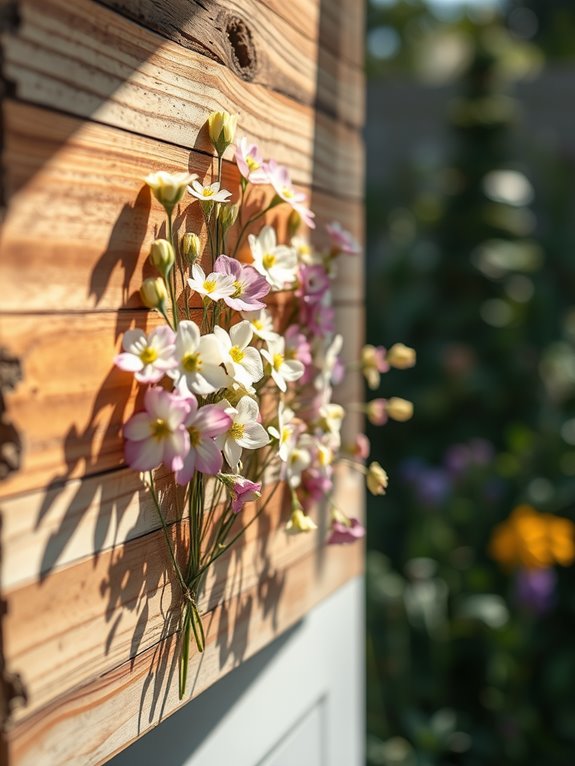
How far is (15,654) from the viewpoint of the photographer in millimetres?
678

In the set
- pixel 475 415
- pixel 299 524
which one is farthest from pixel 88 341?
pixel 475 415

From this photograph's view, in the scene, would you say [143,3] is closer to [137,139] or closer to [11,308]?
[137,139]

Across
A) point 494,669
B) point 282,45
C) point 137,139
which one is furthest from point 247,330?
point 494,669

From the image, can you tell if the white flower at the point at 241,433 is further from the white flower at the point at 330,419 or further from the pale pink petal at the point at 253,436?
the white flower at the point at 330,419

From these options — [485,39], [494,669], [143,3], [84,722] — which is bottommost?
Result: [494,669]

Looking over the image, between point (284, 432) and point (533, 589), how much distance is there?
1.72 meters

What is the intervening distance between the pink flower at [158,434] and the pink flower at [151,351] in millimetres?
19

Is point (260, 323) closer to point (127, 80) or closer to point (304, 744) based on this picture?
point (127, 80)

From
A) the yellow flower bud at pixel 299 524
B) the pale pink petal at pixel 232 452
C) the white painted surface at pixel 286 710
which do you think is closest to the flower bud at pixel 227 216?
the pale pink petal at pixel 232 452

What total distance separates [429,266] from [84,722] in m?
3.23

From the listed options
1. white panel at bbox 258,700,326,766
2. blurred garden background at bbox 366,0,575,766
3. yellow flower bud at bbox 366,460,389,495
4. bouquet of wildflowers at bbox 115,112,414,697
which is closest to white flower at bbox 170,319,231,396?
bouquet of wildflowers at bbox 115,112,414,697

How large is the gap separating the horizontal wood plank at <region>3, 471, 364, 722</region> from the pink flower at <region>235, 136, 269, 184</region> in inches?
14.2

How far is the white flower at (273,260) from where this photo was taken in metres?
0.94

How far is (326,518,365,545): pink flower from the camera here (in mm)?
1102
